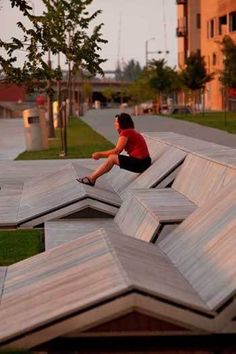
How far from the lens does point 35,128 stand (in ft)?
86.5

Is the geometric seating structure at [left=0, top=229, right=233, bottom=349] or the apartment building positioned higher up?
the apartment building

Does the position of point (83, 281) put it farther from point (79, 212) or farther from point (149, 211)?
point (79, 212)

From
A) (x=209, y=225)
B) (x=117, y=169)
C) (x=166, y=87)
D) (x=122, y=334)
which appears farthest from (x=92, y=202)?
(x=166, y=87)

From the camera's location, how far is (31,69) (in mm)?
14969

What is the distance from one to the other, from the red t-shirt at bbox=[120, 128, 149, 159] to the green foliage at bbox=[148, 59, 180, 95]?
192 ft

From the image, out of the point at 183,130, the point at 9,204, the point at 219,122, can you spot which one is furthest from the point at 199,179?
the point at 219,122

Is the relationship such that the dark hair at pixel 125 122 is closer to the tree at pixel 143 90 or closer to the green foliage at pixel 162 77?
the green foliage at pixel 162 77

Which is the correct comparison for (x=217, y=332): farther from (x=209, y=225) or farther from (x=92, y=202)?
(x=92, y=202)

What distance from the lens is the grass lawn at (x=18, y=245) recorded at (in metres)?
9.00

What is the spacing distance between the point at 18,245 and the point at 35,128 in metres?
16.8

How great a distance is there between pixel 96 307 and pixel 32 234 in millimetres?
5371

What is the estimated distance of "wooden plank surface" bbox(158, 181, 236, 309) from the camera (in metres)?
5.56

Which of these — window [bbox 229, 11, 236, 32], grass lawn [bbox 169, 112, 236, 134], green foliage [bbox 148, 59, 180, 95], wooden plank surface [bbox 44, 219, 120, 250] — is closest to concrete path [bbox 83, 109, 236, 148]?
grass lawn [bbox 169, 112, 236, 134]

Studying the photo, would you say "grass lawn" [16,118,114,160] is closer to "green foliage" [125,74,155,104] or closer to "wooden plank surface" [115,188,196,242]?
"wooden plank surface" [115,188,196,242]
